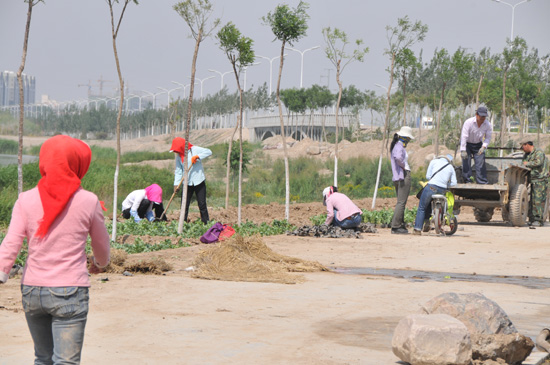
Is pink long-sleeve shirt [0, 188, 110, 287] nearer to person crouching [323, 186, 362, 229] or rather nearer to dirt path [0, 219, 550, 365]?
dirt path [0, 219, 550, 365]

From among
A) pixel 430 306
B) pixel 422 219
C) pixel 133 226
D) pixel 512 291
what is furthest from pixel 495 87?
pixel 430 306

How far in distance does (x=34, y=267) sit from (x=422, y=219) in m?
12.8

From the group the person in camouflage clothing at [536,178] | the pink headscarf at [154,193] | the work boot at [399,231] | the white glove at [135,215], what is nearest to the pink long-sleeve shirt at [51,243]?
the white glove at [135,215]

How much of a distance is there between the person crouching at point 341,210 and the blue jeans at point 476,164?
161 inches

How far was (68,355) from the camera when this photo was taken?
155 inches

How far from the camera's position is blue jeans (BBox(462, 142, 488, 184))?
1778 centimetres

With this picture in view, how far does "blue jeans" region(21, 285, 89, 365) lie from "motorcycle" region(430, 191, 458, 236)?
40.1ft

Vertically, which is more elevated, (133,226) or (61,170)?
(61,170)

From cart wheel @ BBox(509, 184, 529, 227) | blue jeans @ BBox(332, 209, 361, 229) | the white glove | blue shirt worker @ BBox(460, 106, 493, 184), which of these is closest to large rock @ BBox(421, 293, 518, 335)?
blue jeans @ BBox(332, 209, 361, 229)

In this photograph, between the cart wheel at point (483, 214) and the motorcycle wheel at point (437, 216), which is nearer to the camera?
the motorcycle wheel at point (437, 216)

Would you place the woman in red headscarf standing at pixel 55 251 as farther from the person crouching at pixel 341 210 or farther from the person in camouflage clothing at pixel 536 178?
the person in camouflage clothing at pixel 536 178

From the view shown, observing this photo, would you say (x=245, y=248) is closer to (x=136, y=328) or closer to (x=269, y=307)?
(x=269, y=307)

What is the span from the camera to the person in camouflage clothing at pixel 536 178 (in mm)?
18562

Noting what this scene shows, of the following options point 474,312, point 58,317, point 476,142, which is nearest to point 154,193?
point 476,142
